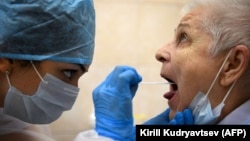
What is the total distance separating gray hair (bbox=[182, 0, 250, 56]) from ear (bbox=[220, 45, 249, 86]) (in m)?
0.02

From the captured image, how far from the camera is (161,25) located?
1.68m

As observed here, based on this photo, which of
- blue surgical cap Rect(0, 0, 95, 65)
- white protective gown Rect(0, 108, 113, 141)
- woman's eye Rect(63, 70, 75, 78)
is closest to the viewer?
blue surgical cap Rect(0, 0, 95, 65)

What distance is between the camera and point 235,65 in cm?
98

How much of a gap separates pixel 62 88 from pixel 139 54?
0.69 metres

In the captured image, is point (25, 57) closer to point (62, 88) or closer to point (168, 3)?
point (62, 88)

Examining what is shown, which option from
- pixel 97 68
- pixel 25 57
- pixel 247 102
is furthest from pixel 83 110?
pixel 247 102

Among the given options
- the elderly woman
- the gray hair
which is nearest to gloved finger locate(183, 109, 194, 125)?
the elderly woman

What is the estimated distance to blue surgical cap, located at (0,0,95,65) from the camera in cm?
92

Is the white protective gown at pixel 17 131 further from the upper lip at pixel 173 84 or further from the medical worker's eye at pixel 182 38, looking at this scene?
the medical worker's eye at pixel 182 38

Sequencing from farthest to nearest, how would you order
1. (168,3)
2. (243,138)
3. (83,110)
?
(168,3) < (83,110) < (243,138)

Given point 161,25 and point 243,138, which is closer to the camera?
point 243,138

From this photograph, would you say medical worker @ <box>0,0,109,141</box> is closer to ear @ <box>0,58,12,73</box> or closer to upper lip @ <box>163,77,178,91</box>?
ear @ <box>0,58,12,73</box>

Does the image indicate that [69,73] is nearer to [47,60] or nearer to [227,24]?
[47,60]

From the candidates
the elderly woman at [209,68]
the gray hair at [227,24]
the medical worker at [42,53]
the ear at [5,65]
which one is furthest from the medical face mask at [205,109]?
the ear at [5,65]
